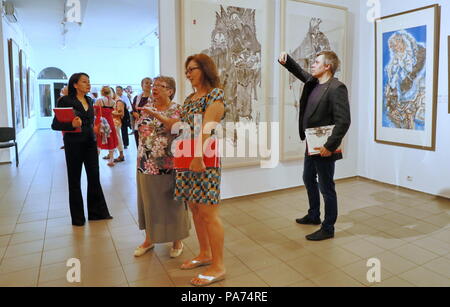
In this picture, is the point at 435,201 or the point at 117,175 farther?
the point at 117,175

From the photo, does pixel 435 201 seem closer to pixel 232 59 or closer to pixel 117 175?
pixel 232 59

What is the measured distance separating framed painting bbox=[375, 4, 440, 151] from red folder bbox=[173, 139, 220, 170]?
3622 mm

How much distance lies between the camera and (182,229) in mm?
3057

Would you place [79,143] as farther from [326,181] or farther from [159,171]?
[326,181]

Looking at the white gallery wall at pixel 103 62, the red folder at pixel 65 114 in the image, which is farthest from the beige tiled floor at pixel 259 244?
the white gallery wall at pixel 103 62

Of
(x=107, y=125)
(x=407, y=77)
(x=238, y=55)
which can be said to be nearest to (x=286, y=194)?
(x=238, y=55)

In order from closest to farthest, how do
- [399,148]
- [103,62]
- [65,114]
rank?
[65,114] < [399,148] < [103,62]

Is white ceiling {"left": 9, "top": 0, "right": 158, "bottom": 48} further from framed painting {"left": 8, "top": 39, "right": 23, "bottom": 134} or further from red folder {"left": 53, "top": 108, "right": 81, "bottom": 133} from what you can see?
red folder {"left": 53, "top": 108, "right": 81, "bottom": 133}

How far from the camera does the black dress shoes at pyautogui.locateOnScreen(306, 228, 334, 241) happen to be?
3.48 m

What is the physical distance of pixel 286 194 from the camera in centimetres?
516

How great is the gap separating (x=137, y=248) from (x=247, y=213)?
4.93 ft

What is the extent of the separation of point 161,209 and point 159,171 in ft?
1.04

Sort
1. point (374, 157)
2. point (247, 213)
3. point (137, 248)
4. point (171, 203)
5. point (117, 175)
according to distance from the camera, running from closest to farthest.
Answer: point (171, 203) < point (137, 248) < point (247, 213) < point (374, 157) < point (117, 175)

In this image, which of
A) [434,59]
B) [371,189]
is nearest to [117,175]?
[371,189]
